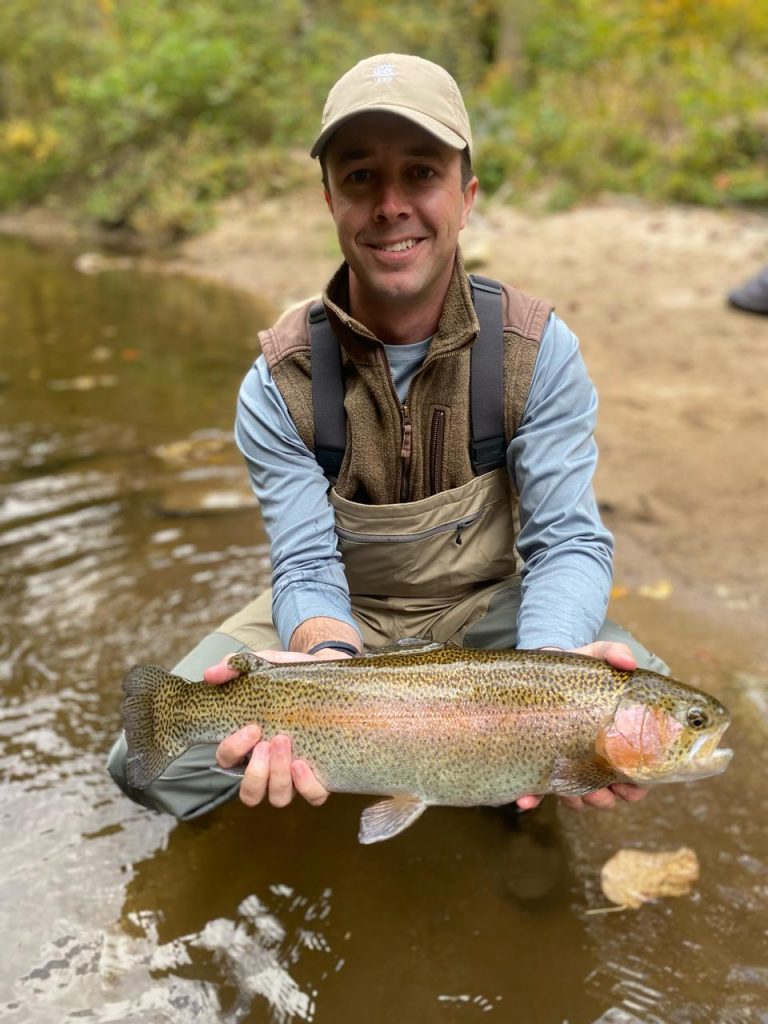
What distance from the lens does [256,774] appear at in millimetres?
2510

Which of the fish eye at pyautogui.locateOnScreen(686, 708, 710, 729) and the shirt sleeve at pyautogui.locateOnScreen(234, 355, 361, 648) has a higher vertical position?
the shirt sleeve at pyautogui.locateOnScreen(234, 355, 361, 648)

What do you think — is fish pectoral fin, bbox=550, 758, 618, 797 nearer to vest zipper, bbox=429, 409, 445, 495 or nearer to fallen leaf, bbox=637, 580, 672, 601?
vest zipper, bbox=429, 409, 445, 495

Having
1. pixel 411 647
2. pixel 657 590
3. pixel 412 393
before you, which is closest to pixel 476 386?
pixel 412 393

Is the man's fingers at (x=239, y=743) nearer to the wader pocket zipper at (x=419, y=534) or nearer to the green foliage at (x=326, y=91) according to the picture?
the wader pocket zipper at (x=419, y=534)

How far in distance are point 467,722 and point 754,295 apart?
24.2ft

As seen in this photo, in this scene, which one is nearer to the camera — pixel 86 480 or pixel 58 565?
pixel 58 565

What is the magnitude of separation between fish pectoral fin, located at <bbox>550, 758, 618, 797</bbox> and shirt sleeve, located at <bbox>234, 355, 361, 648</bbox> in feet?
2.72

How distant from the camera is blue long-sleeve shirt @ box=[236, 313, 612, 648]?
2.90 meters

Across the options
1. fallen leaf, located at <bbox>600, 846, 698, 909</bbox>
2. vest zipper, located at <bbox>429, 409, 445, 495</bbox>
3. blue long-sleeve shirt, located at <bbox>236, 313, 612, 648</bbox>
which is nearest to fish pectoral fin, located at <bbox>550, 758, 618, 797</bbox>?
blue long-sleeve shirt, located at <bbox>236, 313, 612, 648</bbox>

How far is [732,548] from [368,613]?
2687 millimetres

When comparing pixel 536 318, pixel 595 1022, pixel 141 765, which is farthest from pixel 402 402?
pixel 595 1022

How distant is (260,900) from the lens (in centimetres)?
319

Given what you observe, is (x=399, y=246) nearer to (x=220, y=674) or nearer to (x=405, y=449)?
(x=405, y=449)

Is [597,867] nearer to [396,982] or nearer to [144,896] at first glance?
[396,982]
